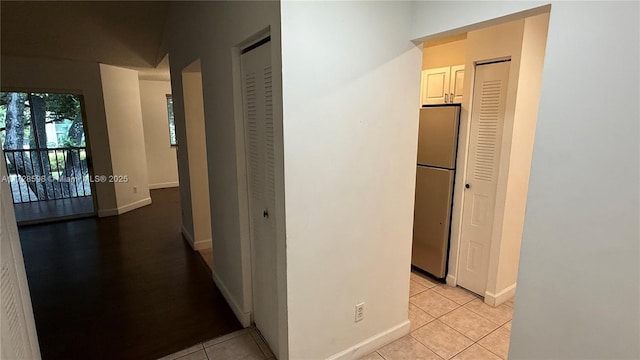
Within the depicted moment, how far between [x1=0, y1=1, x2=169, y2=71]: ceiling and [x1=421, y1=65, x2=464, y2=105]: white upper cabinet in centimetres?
306

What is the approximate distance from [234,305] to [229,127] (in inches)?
55.1

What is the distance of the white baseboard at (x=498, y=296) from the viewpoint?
8.60 feet

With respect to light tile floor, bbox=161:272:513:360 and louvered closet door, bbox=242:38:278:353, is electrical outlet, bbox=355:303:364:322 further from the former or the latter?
louvered closet door, bbox=242:38:278:353

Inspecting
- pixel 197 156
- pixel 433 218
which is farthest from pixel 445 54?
pixel 197 156

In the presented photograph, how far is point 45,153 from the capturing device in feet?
17.2

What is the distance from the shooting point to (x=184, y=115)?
11.3 ft

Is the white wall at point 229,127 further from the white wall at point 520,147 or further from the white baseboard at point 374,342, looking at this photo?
the white wall at point 520,147

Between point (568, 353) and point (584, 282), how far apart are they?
333 millimetres

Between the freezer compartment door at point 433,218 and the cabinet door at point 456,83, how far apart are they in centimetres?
65

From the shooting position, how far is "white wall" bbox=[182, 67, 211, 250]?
11.2 ft

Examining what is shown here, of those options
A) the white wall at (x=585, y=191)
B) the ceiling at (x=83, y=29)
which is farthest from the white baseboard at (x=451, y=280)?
the ceiling at (x=83, y=29)

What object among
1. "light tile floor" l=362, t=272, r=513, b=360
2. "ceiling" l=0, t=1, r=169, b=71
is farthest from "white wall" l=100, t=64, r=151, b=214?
"light tile floor" l=362, t=272, r=513, b=360

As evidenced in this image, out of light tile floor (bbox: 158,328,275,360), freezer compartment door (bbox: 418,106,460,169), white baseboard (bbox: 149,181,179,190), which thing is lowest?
light tile floor (bbox: 158,328,275,360)

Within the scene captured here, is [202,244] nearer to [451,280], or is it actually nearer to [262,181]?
[262,181]
